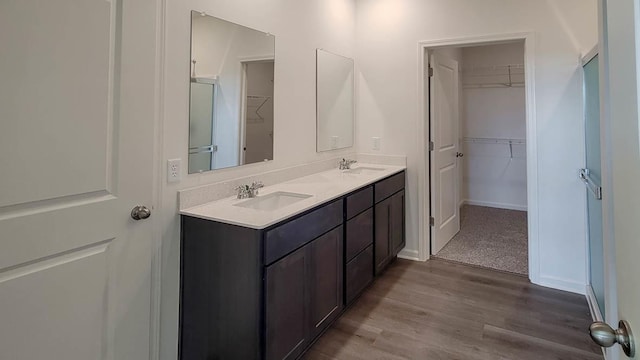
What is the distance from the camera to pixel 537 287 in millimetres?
2941

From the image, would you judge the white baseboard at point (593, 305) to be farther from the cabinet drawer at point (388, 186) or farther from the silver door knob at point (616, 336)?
the silver door knob at point (616, 336)

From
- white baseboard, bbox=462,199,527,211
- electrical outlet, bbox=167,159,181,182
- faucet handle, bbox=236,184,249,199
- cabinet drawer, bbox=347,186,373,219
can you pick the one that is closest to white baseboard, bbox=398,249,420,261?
cabinet drawer, bbox=347,186,373,219

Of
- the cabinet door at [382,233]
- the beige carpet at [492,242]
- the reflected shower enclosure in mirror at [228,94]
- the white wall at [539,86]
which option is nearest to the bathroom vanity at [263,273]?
the reflected shower enclosure in mirror at [228,94]

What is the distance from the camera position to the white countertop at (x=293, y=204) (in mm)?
1665

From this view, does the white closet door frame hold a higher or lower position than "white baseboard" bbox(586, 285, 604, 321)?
higher

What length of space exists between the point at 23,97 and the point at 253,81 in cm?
131

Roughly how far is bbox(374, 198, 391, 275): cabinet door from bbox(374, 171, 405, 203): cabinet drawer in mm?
55

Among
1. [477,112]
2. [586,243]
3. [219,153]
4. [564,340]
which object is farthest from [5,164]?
[477,112]

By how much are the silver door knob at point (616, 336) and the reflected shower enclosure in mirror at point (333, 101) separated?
101 inches

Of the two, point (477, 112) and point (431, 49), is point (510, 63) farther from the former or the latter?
point (431, 49)

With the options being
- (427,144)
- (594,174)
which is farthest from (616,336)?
(427,144)

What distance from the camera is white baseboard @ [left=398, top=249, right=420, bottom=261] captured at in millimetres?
→ 3537

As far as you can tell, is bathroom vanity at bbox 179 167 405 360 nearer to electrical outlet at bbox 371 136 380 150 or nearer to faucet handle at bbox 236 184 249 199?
faucet handle at bbox 236 184 249 199

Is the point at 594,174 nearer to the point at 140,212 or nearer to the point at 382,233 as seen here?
the point at 382,233
